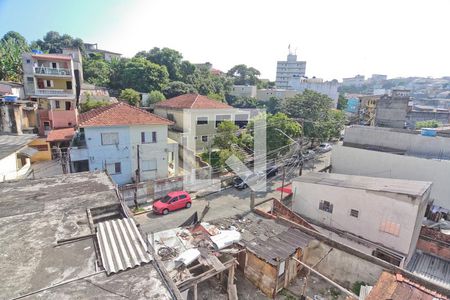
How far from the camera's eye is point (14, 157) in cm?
1479

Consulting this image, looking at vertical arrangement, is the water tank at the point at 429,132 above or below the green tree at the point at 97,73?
below

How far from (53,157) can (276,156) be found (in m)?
19.6

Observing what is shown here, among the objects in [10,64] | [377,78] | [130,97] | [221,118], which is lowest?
[221,118]

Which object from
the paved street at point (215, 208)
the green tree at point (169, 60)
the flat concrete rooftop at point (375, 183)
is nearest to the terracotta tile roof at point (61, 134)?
the paved street at point (215, 208)

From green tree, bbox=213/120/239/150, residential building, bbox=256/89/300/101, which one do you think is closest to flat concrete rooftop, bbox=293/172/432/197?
green tree, bbox=213/120/239/150

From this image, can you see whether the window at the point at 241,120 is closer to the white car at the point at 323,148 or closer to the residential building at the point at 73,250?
the white car at the point at 323,148

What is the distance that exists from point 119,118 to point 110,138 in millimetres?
1725

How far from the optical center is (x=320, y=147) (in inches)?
1356

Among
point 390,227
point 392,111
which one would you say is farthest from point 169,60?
point 390,227

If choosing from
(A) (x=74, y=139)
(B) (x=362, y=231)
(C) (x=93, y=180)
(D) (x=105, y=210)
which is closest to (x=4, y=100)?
(A) (x=74, y=139)

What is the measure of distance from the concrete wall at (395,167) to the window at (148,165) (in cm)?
1556

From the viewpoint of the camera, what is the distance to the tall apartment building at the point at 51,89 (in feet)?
74.2

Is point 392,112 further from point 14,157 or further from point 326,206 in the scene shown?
point 14,157

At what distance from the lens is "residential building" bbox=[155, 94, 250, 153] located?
85.7 feet
